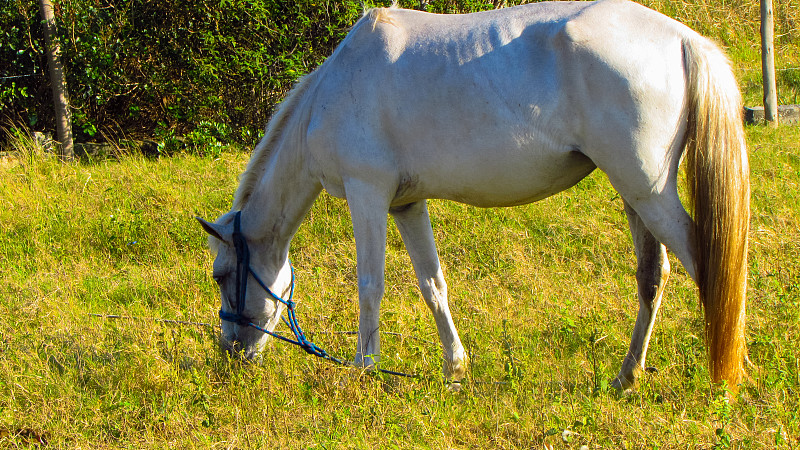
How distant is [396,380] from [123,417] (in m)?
1.45

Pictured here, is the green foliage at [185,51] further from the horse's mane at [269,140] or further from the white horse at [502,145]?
the white horse at [502,145]

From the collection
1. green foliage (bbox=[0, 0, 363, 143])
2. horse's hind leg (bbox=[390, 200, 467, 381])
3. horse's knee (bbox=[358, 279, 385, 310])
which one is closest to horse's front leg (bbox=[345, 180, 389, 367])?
horse's knee (bbox=[358, 279, 385, 310])

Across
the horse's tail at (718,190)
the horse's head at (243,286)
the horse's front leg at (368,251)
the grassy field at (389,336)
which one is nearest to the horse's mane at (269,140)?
the horse's head at (243,286)

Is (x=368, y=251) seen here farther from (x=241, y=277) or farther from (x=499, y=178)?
(x=241, y=277)

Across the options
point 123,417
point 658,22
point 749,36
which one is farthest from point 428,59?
point 749,36

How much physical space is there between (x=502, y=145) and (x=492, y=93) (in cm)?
25

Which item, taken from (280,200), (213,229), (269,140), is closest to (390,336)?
(280,200)

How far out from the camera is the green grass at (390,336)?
349cm

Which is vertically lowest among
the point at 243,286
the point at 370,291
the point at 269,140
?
the point at 243,286

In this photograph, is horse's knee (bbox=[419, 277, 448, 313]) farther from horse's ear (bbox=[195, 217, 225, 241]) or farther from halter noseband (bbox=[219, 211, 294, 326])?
horse's ear (bbox=[195, 217, 225, 241])

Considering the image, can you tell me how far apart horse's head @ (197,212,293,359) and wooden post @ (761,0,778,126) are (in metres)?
6.43

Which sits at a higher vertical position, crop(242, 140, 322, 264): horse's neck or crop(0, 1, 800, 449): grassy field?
crop(242, 140, 322, 264): horse's neck

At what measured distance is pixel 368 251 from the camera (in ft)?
13.0

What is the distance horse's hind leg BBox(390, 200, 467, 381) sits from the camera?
4.35m
